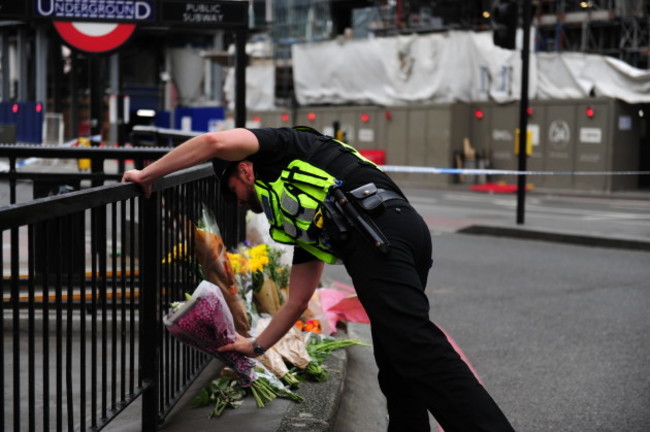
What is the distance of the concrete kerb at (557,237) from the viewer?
12617 millimetres

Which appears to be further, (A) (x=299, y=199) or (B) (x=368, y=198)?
(A) (x=299, y=199)

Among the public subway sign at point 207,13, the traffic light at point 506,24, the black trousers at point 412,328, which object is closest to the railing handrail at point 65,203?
the black trousers at point 412,328

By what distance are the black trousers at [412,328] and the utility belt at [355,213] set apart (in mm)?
39

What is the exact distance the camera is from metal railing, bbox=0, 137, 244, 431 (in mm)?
2926

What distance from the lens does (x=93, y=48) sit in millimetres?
8391

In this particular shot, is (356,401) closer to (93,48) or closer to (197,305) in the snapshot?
(197,305)

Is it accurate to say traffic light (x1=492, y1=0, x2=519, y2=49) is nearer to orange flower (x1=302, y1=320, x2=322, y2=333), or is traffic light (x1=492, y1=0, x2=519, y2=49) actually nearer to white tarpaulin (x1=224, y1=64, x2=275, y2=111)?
orange flower (x1=302, y1=320, x2=322, y2=333)

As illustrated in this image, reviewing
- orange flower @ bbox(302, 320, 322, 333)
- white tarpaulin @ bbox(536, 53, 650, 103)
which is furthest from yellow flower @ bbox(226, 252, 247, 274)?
white tarpaulin @ bbox(536, 53, 650, 103)

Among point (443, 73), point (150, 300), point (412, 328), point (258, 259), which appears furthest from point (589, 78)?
point (412, 328)

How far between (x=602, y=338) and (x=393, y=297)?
4.27m

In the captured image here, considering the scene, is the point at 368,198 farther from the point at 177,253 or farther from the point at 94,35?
the point at 94,35

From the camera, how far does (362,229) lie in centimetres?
324

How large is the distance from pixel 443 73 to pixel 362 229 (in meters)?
30.0

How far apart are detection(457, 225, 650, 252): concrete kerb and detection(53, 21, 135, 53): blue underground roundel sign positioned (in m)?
7.31
